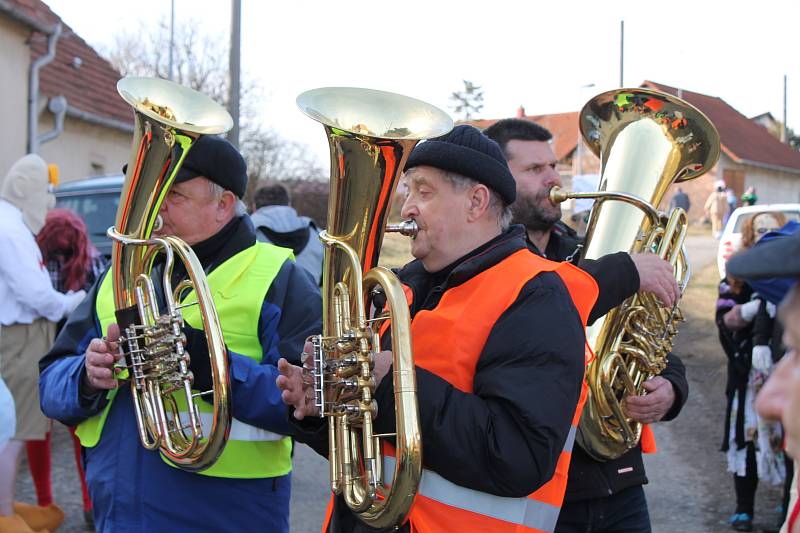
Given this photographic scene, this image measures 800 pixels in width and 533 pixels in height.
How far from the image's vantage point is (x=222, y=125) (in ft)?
10.1

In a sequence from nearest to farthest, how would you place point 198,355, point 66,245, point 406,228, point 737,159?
point 406,228
point 198,355
point 66,245
point 737,159

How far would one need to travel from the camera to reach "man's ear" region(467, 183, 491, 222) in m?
2.50

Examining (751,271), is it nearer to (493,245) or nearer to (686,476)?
(493,245)

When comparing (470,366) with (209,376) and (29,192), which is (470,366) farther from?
(29,192)

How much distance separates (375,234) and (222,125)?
36.0 inches

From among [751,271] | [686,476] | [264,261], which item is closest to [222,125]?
[264,261]

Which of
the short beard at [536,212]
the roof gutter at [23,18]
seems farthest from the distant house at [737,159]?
the short beard at [536,212]

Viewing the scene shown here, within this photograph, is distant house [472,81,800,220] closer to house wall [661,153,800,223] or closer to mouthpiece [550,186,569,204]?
house wall [661,153,800,223]

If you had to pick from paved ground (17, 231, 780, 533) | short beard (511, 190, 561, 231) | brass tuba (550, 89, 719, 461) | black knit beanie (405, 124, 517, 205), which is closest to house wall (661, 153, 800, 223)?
paved ground (17, 231, 780, 533)

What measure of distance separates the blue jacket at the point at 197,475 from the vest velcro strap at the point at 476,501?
0.72 meters

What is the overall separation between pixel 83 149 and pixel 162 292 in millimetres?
15962

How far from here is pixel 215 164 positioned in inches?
124

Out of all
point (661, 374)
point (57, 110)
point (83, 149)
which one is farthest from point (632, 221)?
point (83, 149)

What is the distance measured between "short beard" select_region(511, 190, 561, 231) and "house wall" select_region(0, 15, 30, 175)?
40.7 feet
